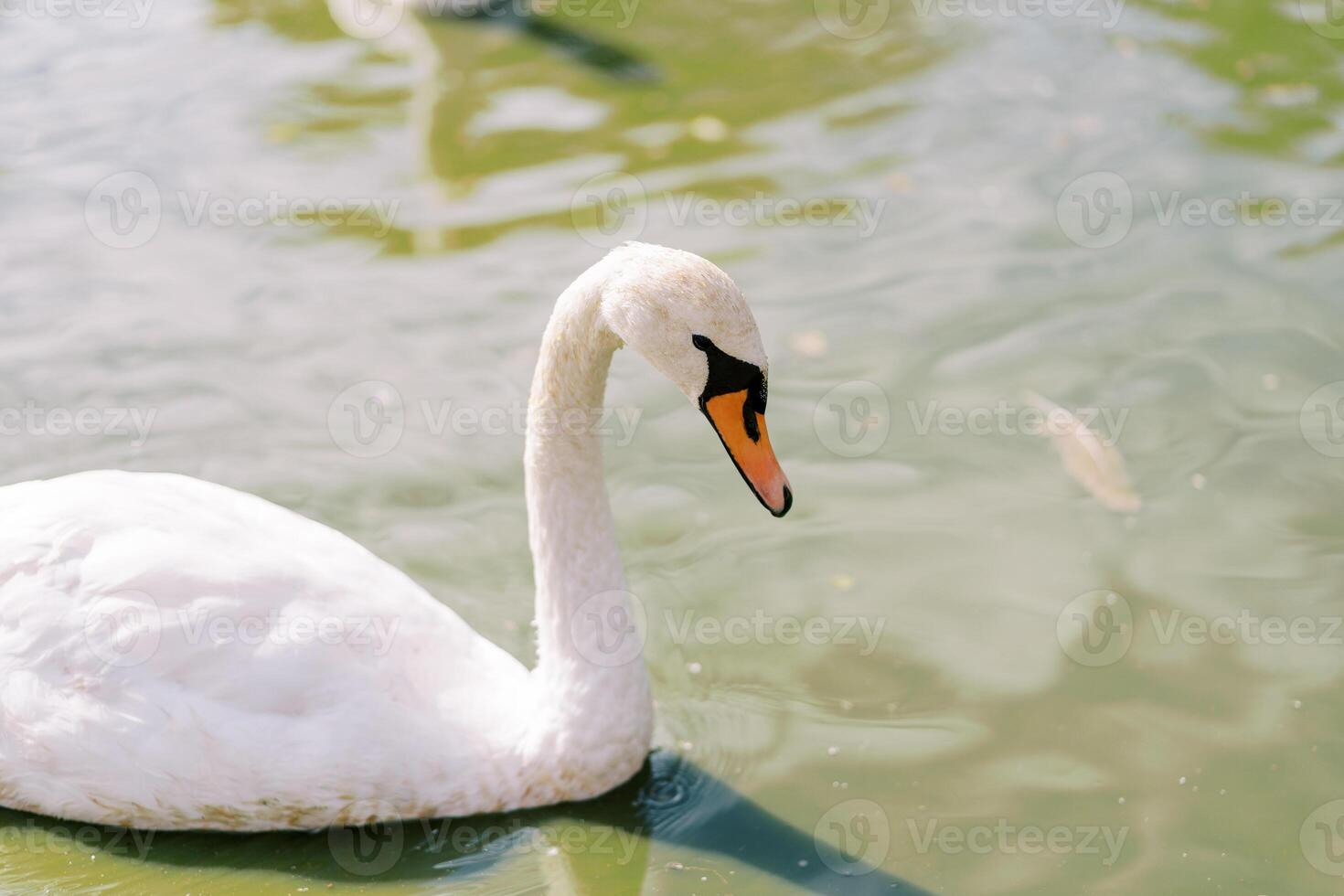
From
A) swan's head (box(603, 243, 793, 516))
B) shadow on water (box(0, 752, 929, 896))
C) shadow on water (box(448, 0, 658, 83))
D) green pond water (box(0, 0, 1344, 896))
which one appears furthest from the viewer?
shadow on water (box(448, 0, 658, 83))

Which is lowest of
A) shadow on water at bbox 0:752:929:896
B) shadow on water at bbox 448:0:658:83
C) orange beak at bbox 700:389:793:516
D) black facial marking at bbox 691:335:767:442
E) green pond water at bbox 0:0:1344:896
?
shadow on water at bbox 0:752:929:896

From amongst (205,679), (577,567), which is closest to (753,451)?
(577,567)

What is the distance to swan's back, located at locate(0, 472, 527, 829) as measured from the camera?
14.7 feet

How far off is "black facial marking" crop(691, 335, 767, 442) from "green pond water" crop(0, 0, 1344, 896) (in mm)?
1334

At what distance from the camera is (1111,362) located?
7.28m

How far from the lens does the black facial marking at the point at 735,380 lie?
4.30 meters

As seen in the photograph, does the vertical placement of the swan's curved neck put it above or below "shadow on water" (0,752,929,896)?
above

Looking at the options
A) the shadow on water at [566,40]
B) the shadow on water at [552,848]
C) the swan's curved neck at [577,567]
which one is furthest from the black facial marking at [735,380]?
the shadow on water at [566,40]

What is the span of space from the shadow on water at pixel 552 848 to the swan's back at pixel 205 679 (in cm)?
10

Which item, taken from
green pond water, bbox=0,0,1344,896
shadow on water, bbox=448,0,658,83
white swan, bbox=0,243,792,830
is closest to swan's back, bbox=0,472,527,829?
white swan, bbox=0,243,792,830

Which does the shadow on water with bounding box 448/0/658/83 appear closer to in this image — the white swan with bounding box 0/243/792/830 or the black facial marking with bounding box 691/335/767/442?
the white swan with bounding box 0/243/792/830

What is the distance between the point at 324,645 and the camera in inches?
179

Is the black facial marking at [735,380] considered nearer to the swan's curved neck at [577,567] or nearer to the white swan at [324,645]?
the white swan at [324,645]

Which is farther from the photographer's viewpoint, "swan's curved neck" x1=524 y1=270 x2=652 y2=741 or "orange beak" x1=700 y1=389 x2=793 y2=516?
"swan's curved neck" x1=524 y1=270 x2=652 y2=741
